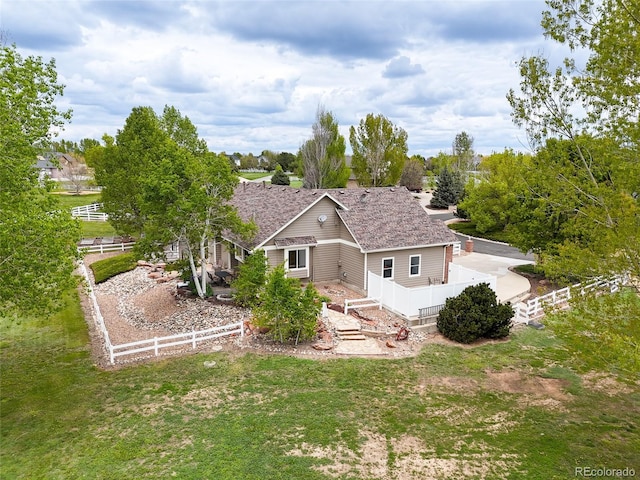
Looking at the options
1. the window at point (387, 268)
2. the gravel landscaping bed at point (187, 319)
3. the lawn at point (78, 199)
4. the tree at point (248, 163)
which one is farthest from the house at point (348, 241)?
the tree at point (248, 163)

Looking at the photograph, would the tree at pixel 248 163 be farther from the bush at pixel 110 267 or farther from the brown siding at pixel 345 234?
the brown siding at pixel 345 234

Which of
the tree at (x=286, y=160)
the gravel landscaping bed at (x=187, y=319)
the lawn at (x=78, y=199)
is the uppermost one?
the tree at (x=286, y=160)

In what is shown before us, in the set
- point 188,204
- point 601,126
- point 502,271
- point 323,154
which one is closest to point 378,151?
point 323,154

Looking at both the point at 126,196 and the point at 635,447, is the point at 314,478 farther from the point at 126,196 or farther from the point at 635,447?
the point at 126,196

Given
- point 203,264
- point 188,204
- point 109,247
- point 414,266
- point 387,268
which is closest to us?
point 188,204

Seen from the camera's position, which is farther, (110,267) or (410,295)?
(110,267)

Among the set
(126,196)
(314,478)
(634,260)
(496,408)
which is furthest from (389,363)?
(126,196)

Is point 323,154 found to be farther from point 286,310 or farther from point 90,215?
point 286,310

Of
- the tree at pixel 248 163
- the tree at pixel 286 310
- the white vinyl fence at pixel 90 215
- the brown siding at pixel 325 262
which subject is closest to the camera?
the tree at pixel 286 310
